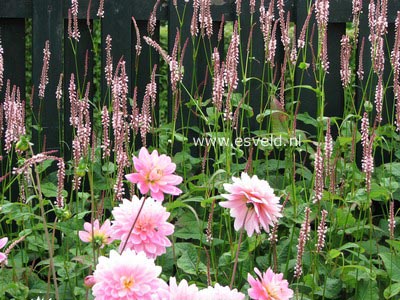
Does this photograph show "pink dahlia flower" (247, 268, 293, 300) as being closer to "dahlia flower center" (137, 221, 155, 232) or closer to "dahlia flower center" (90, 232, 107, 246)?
"dahlia flower center" (137, 221, 155, 232)

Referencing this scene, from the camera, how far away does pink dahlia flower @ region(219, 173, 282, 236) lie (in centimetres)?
144

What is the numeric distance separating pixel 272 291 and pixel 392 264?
134 centimetres

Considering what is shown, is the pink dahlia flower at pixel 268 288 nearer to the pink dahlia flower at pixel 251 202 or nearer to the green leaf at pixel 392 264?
the pink dahlia flower at pixel 251 202

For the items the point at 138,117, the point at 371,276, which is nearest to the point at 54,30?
the point at 138,117

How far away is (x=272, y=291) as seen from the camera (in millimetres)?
1471

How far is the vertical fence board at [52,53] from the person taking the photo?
3.70 meters

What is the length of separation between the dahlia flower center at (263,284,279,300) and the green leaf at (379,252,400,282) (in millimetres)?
1283

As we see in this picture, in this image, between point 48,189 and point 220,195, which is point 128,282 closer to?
point 220,195

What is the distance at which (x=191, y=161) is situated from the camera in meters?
3.38

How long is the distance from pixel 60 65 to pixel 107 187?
0.82 metres

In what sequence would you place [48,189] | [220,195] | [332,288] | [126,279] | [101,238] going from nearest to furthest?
[126,279], [101,238], [220,195], [332,288], [48,189]

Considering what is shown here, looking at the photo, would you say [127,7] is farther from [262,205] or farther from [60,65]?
[262,205]

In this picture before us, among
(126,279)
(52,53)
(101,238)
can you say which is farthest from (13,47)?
(126,279)

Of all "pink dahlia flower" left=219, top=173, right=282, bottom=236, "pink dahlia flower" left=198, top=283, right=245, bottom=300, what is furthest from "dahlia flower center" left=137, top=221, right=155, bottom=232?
"pink dahlia flower" left=198, top=283, right=245, bottom=300
